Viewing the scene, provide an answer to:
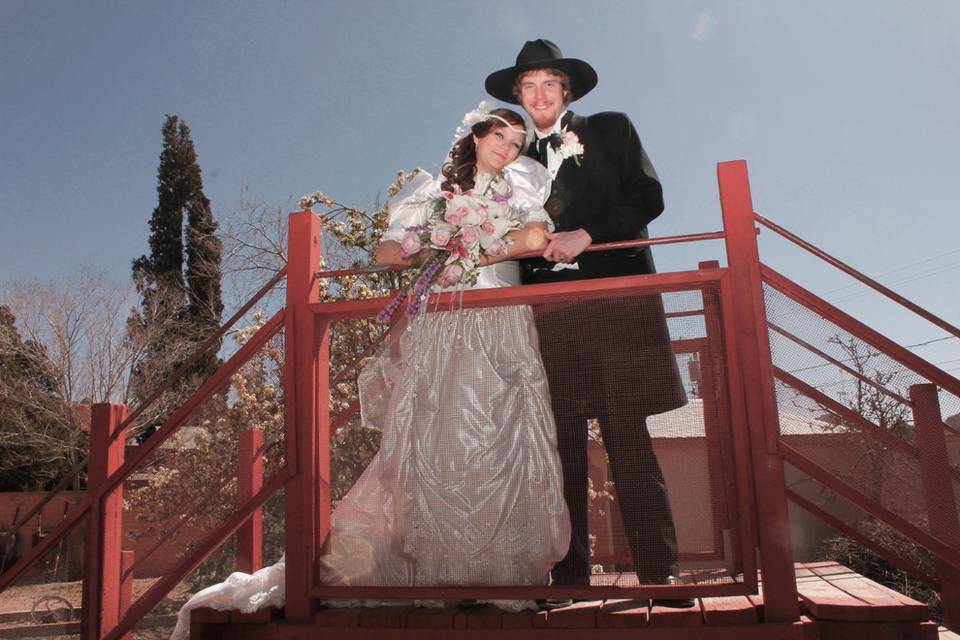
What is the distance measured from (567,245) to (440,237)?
0.56 metres

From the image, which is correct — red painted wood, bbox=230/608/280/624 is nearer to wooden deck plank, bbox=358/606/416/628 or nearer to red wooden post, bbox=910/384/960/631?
wooden deck plank, bbox=358/606/416/628

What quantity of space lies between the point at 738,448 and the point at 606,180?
A: 1.40 meters

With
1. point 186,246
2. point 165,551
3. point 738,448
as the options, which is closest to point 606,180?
point 738,448

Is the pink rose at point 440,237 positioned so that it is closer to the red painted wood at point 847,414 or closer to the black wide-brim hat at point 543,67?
the black wide-brim hat at point 543,67

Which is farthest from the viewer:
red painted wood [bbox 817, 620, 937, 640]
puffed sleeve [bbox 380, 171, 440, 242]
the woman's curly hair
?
the woman's curly hair

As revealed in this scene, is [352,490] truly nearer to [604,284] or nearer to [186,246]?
[604,284]

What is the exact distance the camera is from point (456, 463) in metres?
3.24

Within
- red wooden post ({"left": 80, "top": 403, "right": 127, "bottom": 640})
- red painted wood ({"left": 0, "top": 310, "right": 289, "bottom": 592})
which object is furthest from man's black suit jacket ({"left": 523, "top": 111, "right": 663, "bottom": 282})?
red wooden post ({"left": 80, "top": 403, "right": 127, "bottom": 640})

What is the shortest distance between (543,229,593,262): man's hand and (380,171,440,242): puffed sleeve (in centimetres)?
66

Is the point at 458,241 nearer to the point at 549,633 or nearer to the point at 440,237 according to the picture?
the point at 440,237

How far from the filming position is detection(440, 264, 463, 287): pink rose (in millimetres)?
3332

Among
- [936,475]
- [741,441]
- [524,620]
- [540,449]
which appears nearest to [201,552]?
[524,620]

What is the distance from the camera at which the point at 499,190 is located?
11.5 feet

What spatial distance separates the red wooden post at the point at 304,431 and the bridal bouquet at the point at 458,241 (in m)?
0.38
